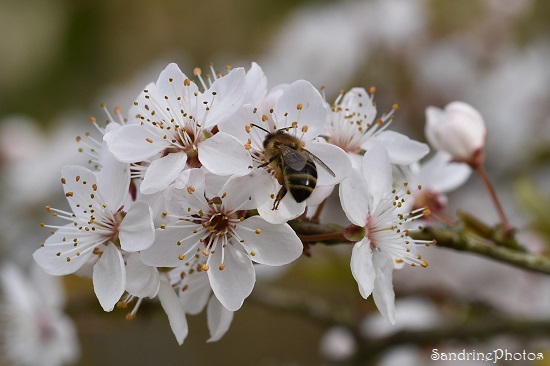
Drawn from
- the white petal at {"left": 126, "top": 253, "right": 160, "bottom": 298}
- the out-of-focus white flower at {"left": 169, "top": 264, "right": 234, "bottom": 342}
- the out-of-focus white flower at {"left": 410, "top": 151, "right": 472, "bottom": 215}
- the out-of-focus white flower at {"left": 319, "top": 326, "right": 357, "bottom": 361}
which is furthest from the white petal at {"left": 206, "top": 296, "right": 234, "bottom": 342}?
the out-of-focus white flower at {"left": 319, "top": 326, "right": 357, "bottom": 361}

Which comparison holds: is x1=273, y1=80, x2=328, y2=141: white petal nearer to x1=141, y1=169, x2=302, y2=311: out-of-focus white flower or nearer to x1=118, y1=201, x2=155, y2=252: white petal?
x1=141, y1=169, x2=302, y2=311: out-of-focus white flower

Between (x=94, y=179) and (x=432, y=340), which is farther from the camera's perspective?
(x=432, y=340)

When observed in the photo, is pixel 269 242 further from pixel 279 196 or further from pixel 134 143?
pixel 134 143

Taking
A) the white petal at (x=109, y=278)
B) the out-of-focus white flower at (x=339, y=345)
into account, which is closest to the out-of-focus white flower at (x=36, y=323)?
the out-of-focus white flower at (x=339, y=345)

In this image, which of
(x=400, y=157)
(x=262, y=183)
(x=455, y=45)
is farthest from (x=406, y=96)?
(x=262, y=183)

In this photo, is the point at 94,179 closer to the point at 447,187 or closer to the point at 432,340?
the point at 447,187

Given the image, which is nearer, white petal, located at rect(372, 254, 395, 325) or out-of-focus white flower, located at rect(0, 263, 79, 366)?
white petal, located at rect(372, 254, 395, 325)
